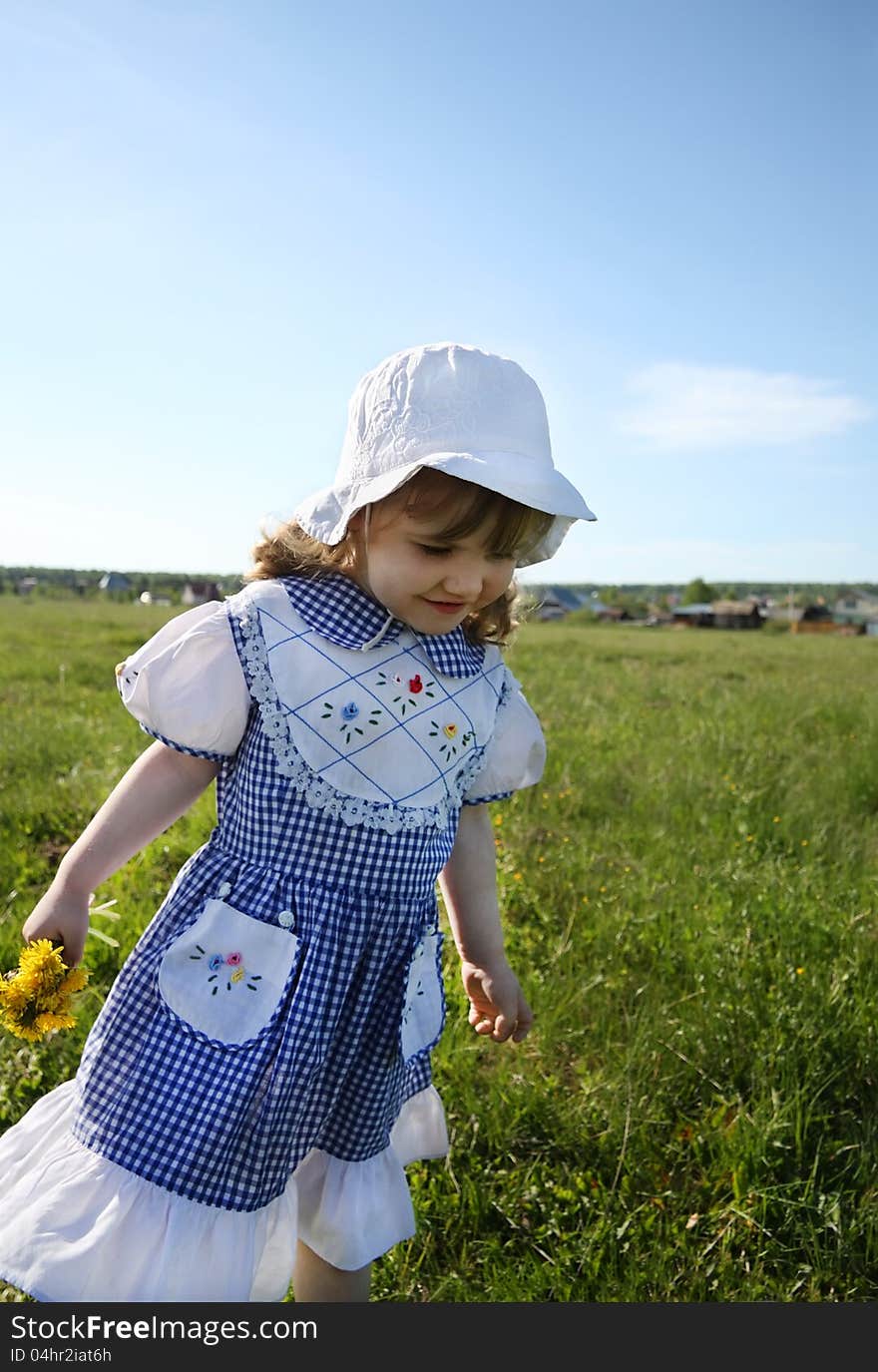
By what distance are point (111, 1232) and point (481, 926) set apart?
0.88 meters

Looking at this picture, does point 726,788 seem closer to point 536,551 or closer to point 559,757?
point 559,757

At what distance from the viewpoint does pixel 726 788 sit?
5195mm

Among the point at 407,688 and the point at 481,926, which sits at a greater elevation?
the point at 407,688

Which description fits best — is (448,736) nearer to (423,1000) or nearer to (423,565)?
(423,565)

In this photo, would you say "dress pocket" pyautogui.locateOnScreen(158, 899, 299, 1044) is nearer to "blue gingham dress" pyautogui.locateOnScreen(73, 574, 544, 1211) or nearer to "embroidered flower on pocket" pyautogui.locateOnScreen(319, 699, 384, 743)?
"blue gingham dress" pyautogui.locateOnScreen(73, 574, 544, 1211)

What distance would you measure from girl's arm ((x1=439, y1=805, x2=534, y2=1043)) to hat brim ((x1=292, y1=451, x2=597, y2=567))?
2.20 ft

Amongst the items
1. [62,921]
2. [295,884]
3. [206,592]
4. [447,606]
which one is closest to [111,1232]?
[62,921]

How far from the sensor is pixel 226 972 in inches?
66.9

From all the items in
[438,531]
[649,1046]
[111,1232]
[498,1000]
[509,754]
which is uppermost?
[438,531]

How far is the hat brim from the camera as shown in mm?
1659

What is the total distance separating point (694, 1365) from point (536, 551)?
1517 millimetres

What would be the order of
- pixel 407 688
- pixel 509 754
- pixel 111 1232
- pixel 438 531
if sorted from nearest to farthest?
pixel 111 1232 → pixel 438 531 → pixel 407 688 → pixel 509 754

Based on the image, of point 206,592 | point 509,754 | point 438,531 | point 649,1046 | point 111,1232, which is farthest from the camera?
point 206,592

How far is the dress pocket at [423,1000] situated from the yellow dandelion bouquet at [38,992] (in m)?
0.57
